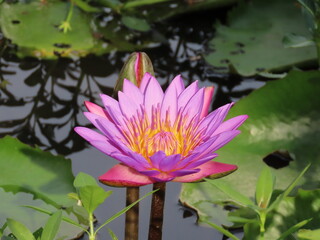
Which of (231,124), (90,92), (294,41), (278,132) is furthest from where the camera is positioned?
(90,92)

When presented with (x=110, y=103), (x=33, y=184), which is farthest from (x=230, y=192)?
(x=33, y=184)

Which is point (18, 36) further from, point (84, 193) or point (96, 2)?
point (84, 193)

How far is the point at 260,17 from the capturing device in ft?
7.29

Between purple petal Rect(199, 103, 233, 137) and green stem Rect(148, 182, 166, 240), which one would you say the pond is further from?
purple petal Rect(199, 103, 233, 137)

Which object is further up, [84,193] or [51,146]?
[84,193]

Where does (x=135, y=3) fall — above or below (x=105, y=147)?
below

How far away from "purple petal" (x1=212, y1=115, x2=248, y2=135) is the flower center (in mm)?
76

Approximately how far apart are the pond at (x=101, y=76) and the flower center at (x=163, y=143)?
43cm

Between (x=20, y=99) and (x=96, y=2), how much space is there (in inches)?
21.7

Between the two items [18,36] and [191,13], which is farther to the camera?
[191,13]

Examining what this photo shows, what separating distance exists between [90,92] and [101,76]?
0.10 meters

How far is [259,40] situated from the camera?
2135 millimetres

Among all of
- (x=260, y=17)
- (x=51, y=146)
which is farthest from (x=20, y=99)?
(x=260, y=17)

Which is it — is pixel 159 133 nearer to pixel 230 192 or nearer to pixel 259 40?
pixel 230 192
